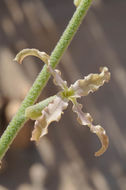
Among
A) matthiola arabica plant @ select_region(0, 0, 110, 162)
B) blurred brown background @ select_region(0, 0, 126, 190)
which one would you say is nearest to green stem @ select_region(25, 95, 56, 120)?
matthiola arabica plant @ select_region(0, 0, 110, 162)

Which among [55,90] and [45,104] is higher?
[55,90]

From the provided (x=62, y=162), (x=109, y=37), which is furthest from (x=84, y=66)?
(x=62, y=162)

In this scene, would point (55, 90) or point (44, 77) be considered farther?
point (55, 90)

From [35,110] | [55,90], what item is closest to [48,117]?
[35,110]

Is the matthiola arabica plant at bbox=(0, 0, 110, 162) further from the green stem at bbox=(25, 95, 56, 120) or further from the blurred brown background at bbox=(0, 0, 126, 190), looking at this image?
the blurred brown background at bbox=(0, 0, 126, 190)

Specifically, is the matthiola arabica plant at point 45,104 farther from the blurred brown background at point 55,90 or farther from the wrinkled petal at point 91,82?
the blurred brown background at point 55,90

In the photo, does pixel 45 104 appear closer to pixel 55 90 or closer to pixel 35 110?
pixel 35 110

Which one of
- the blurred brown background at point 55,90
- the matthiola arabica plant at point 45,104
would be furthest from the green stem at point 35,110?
the blurred brown background at point 55,90

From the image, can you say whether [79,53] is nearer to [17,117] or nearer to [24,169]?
[24,169]
